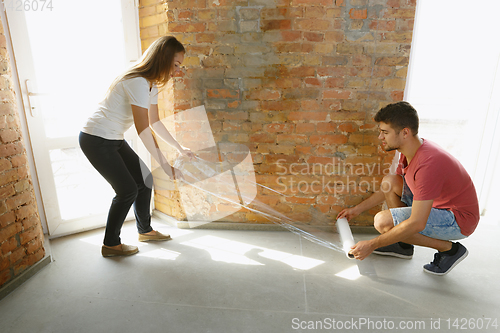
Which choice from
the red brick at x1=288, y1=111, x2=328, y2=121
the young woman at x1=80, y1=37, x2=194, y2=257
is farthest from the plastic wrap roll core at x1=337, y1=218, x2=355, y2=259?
the young woman at x1=80, y1=37, x2=194, y2=257

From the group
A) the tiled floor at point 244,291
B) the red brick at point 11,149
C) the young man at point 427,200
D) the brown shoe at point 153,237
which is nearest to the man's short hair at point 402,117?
the young man at point 427,200

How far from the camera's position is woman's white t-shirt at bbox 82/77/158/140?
5.38ft

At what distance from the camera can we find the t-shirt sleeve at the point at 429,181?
1525 millimetres

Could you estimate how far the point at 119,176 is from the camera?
70.5 inches

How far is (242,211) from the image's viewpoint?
2.37 metres

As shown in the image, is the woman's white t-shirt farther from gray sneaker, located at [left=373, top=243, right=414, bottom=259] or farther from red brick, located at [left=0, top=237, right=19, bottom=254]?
gray sneaker, located at [left=373, top=243, right=414, bottom=259]

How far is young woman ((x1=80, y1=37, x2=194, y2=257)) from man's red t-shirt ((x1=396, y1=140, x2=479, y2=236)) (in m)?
1.39

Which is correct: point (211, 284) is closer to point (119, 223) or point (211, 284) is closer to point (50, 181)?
point (119, 223)

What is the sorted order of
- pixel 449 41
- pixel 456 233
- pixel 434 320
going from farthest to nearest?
pixel 449 41 → pixel 456 233 → pixel 434 320

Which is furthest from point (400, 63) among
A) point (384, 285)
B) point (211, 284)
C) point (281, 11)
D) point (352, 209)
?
point (211, 284)

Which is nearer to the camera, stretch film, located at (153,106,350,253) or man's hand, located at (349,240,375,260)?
man's hand, located at (349,240,375,260)

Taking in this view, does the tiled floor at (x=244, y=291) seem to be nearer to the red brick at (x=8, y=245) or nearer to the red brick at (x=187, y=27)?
the red brick at (x=8, y=245)

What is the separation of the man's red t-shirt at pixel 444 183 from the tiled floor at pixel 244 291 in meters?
0.42

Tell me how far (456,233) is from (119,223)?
2025mm
